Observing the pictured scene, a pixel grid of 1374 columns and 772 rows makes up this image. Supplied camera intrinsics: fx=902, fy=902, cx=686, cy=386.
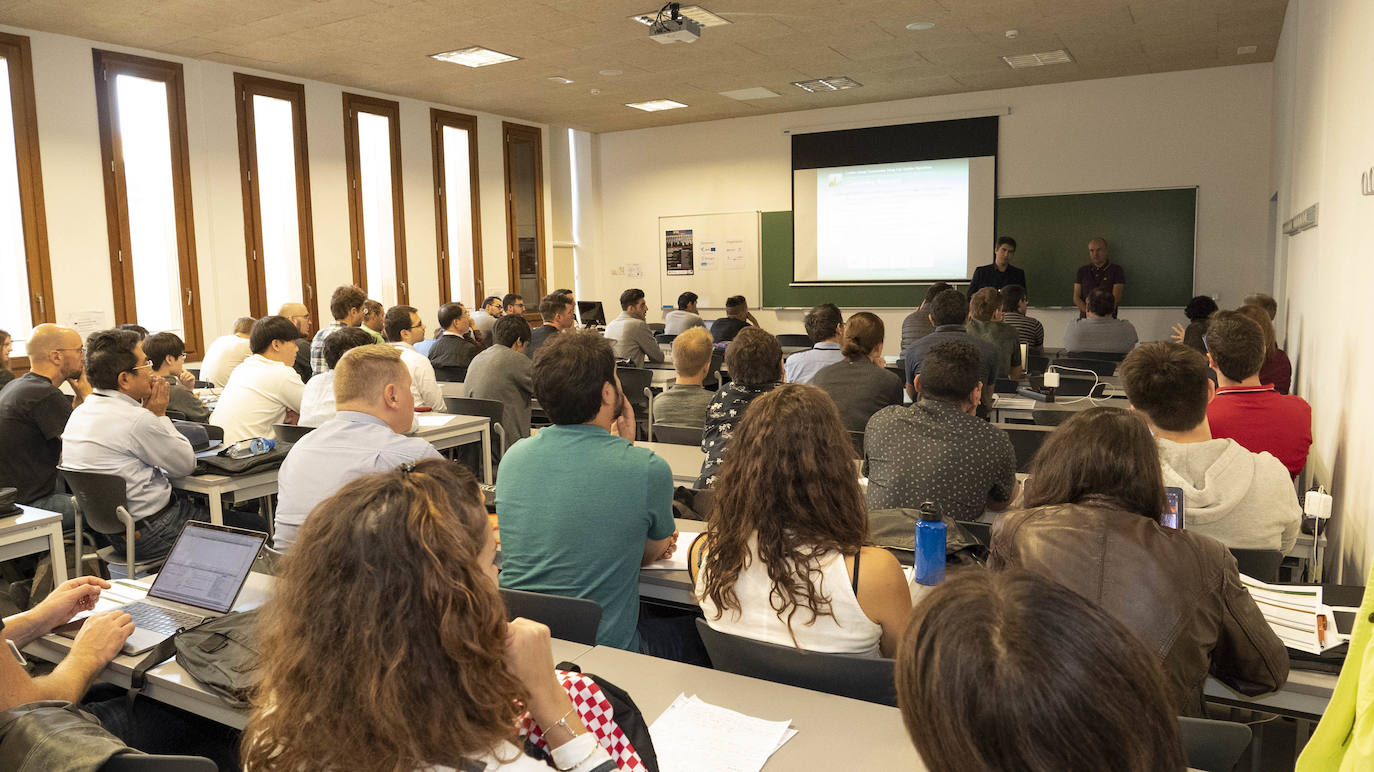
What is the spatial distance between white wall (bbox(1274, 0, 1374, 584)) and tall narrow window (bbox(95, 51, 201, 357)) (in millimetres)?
8772

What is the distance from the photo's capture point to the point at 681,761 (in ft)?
5.26

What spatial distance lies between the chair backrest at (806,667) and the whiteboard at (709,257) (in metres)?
10.4

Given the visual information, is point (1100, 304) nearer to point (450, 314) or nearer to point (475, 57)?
point (450, 314)

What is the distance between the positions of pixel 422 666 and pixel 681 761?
71cm

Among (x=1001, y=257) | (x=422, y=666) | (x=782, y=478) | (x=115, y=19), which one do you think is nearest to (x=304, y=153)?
(x=115, y=19)

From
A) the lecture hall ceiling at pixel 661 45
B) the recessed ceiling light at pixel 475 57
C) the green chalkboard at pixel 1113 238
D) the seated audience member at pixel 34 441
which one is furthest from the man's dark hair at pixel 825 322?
the green chalkboard at pixel 1113 238

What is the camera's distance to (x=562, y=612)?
212cm

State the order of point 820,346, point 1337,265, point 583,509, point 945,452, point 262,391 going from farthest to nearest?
point 820,346, point 262,391, point 1337,265, point 945,452, point 583,509

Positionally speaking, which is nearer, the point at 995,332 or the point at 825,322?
the point at 825,322

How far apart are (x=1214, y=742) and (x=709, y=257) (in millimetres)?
11255

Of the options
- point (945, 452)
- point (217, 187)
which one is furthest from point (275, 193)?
point (945, 452)

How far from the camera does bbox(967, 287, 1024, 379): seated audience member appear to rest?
6.17 meters

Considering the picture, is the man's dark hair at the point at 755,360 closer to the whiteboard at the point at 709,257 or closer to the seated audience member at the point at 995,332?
the seated audience member at the point at 995,332

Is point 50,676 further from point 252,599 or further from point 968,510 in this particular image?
point 968,510
